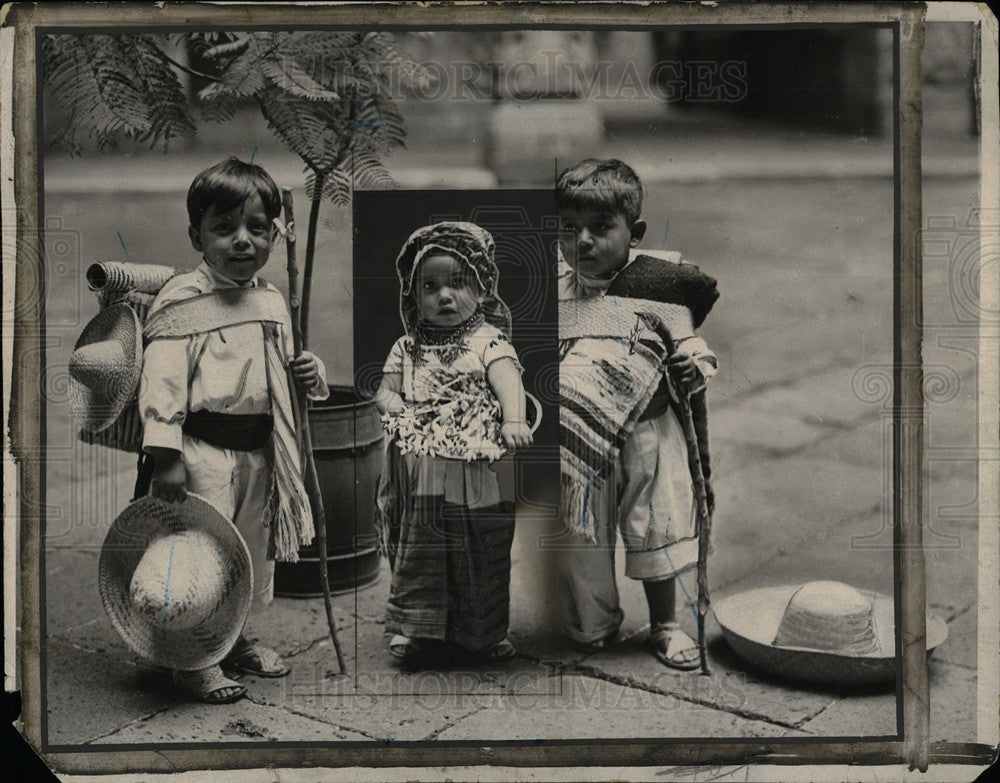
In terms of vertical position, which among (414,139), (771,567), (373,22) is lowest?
(771,567)

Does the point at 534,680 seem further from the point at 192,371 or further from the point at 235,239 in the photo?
the point at 235,239

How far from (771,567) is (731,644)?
234 millimetres

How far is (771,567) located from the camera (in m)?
5.28

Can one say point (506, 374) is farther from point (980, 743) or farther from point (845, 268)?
point (980, 743)

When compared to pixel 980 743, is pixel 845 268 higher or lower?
higher

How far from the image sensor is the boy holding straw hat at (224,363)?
5.12m

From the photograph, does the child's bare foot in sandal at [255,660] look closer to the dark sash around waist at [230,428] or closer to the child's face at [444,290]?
the dark sash around waist at [230,428]

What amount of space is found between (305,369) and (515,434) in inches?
22.9

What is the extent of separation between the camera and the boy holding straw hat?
16.8ft

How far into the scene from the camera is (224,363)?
5125mm

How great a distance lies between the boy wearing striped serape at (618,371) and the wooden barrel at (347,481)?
517 mm

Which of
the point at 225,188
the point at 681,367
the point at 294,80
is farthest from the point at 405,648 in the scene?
the point at 294,80

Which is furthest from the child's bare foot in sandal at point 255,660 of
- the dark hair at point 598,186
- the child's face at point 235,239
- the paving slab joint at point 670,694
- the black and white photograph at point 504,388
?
the dark hair at point 598,186

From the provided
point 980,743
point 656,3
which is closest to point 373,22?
point 656,3
